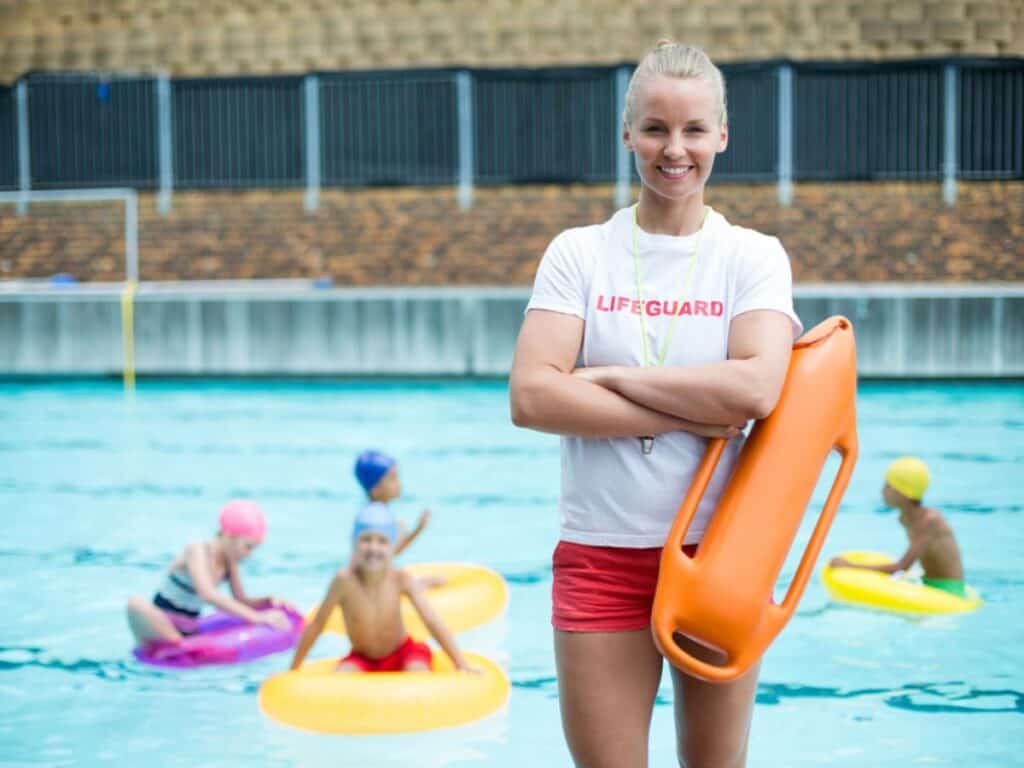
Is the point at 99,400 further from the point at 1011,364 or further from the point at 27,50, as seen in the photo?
the point at 1011,364

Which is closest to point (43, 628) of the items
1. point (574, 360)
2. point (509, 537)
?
point (509, 537)

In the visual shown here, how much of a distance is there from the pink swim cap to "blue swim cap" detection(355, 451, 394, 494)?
495 mm

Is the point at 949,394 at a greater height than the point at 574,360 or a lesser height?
lesser

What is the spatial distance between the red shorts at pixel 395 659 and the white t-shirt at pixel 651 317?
2886 mm

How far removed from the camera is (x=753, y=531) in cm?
235

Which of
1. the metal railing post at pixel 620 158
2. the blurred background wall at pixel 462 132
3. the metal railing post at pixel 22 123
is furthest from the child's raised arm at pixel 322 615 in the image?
the metal railing post at pixel 22 123

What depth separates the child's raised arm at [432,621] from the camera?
16.5 feet

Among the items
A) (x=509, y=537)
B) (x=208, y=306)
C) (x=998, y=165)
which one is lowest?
(x=509, y=537)

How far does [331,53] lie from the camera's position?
2092 centimetres

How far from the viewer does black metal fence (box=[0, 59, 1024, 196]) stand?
64.7 feet

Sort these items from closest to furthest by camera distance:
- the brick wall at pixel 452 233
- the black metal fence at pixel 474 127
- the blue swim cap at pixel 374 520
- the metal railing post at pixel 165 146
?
the blue swim cap at pixel 374 520, the brick wall at pixel 452 233, the black metal fence at pixel 474 127, the metal railing post at pixel 165 146

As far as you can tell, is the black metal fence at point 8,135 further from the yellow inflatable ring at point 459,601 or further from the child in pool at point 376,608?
the child in pool at point 376,608

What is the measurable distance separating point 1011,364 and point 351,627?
11713 millimetres

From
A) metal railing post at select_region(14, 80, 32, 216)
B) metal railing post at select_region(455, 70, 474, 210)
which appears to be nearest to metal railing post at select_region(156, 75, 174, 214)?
metal railing post at select_region(14, 80, 32, 216)
